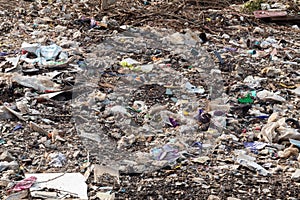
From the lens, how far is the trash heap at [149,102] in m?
3.18

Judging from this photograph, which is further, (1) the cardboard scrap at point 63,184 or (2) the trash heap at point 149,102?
(2) the trash heap at point 149,102

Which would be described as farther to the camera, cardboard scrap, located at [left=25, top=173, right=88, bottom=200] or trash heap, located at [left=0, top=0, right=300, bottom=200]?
trash heap, located at [left=0, top=0, right=300, bottom=200]

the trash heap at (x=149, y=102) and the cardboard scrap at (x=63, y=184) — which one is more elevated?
the cardboard scrap at (x=63, y=184)

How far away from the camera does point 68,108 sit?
13.3ft

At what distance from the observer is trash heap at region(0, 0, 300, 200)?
10.4 ft

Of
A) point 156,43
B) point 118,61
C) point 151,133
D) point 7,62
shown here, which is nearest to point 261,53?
point 156,43

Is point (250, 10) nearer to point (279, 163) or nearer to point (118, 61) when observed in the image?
point (118, 61)

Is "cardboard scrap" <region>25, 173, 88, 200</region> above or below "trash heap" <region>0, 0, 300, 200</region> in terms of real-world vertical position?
above

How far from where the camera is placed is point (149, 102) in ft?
14.0

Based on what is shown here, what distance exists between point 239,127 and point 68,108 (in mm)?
Result: 1312

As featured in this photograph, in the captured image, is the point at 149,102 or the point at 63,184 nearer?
the point at 63,184

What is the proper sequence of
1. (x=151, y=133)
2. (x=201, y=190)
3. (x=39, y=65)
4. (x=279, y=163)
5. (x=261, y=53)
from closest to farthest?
(x=201, y=190) < (x=279, y=163) < (x=151, y=133) < (x=39, y=65) < (x=261, y=53)

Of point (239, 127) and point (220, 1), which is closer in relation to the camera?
point (239, 127)

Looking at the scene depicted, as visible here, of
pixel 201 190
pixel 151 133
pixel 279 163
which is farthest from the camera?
pixel 151 133
